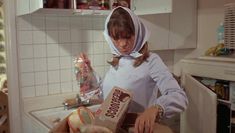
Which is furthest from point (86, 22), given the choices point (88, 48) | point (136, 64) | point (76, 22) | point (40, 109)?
point (136, 64)

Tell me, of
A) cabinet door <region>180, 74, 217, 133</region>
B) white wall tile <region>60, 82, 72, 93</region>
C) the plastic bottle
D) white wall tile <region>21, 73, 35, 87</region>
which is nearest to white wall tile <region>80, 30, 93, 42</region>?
white wall tile <region>60, 82, 72, 93</region>

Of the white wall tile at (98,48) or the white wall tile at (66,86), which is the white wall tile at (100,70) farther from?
the white wall tile at (66,86)

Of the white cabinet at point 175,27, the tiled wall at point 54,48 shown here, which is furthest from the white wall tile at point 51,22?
the white cabinet at point 175,27

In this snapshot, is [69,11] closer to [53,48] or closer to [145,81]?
[53,48]

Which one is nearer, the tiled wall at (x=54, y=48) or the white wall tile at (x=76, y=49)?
the tiled wall at (x=54, y=48)

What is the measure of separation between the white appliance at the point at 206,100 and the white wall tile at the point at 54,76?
35.7 inches

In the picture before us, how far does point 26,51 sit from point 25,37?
0.09 metres

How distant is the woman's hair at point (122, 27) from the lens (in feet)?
3.85

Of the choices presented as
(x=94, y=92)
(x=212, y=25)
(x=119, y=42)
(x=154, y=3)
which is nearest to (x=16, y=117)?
(x=94, y=92)

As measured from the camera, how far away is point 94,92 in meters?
1.54

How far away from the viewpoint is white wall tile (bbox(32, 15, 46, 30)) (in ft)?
5.88

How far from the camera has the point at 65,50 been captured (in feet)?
6.27

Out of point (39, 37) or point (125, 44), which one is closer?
point (125, 44)

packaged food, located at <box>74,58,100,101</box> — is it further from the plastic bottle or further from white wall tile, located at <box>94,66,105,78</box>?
the plastic bottle
